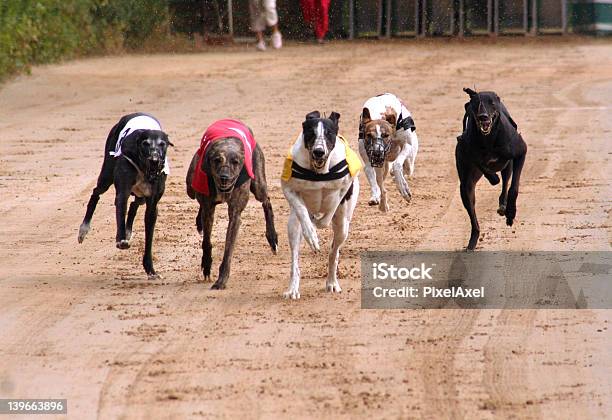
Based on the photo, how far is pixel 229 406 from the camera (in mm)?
6012

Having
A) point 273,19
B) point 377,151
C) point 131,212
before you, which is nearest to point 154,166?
point 131,212

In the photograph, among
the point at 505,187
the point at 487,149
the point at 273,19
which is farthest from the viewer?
the point at 273,19

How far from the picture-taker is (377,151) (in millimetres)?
9805

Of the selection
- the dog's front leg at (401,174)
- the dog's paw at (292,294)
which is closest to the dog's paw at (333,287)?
the dog's paw at (292,294)

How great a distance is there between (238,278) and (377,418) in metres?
3.23

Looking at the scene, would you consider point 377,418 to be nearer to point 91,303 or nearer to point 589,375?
point 589,375

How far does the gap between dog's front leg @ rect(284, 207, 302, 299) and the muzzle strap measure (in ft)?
0.64

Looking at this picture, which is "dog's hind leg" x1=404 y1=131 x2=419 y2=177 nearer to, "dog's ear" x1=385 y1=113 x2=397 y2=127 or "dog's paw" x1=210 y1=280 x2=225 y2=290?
"dog's ear" x1=385 y1=113 x2=397 y2=127

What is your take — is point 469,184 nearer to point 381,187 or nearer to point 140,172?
point 381,187

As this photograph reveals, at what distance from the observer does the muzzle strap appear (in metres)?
8.14

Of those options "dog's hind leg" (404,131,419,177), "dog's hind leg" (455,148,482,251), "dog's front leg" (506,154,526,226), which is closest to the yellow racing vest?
"dog's hind leg" (455,148,482,251)

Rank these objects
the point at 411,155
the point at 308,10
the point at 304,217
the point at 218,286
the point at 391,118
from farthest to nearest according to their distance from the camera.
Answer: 1. the point at 308,10
2. the point at 411,155
3. the point at 391,118
4. the point at 218,286
5. the point at 304,217

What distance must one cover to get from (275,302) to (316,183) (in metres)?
0.70

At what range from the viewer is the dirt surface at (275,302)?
621 centimetres
